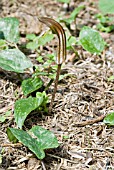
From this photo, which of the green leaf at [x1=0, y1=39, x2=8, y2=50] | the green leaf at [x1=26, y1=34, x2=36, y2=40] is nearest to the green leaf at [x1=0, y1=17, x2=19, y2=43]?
the green leaf at [x1=0, y1=39, x2=8, y2=50]

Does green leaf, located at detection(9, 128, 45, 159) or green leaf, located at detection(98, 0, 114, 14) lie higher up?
green leaf, located at detection(98, 0, 114, 14)

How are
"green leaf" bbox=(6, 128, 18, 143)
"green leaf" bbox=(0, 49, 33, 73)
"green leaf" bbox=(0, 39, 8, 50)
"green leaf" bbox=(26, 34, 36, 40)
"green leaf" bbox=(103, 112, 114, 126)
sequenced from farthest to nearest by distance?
1. "green leaf" bbox=(26, 34, 36, 40)
2. "green leaf" bbox=(0, 39, 8, 50)
3. "green leaf" bbox=(0, 49, 33, 73)
4. "green leaf" bbox=(103, 112, 114, 126)
5. "green leaf" bbox=(6, 128, 18, 143)

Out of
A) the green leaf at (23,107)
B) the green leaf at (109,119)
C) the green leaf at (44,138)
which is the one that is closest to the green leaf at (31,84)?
the green leaf at (23,107)

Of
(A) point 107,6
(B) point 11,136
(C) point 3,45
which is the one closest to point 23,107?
(B) point 11,136

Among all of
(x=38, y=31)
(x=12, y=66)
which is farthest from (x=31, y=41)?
(x=12, y=66)

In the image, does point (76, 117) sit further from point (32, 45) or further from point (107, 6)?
point (107, 6)

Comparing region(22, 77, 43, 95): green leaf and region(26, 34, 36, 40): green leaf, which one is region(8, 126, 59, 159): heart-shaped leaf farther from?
region(26, 34, 36, 40): green leaf
